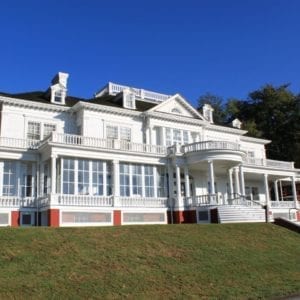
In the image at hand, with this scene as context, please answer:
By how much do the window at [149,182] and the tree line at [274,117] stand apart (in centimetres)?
2988

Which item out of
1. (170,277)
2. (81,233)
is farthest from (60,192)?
(170,277)

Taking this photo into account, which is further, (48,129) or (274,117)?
(274,117)

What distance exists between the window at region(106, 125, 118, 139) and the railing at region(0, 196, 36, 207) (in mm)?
8405

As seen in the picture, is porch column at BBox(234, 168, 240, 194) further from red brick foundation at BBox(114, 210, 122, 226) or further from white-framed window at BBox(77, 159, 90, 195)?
white-framed window at BBox(77, 159, 90, 195)

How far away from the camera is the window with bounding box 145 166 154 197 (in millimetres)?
30625

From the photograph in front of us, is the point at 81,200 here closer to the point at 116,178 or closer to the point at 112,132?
the point at 116,178

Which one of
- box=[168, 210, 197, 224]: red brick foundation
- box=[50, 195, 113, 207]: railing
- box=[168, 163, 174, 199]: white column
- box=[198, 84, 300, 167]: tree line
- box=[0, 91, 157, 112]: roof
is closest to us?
box=[50, 195, 113, 207]: railing

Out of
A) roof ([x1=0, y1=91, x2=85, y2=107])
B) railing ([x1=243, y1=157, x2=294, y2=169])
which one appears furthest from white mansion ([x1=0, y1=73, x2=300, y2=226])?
railing ([x1=243, y1=157, x2=294, y2=169])

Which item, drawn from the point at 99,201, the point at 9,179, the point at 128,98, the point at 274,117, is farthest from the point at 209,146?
the point at 274,117

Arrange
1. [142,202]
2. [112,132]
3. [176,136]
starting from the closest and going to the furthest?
[142,202], [112,132], [176,136]

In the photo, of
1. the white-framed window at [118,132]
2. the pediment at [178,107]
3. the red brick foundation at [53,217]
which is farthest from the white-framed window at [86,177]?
the pediment at [178,107]

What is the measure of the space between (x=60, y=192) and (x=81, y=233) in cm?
906

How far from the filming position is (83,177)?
2778cm

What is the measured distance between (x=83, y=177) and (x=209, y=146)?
33.0 feet
